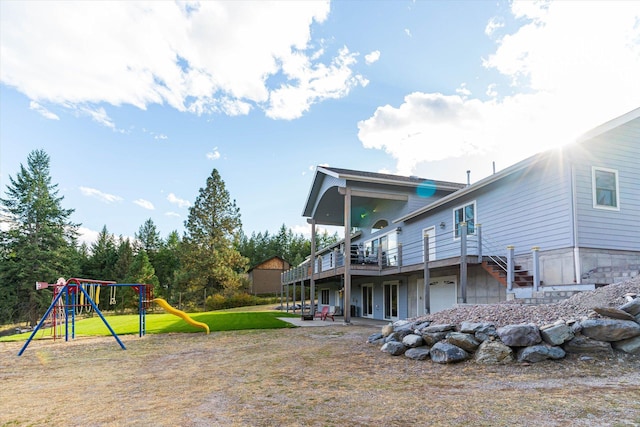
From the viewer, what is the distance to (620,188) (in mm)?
10734

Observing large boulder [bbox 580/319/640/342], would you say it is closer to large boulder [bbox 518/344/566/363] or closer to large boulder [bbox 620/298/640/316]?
large boulder [bbox 620/298/640/316]

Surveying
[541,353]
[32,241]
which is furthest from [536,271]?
[32,241]

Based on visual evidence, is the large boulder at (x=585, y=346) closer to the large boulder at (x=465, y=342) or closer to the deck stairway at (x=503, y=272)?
the large boulder at (x=465, y=342)

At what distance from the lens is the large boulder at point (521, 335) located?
6.29m

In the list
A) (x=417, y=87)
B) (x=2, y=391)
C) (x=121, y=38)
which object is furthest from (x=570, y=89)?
(x=2, y=391)

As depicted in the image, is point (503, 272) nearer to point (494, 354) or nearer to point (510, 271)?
point (510, 271)

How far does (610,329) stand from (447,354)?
2367 mm

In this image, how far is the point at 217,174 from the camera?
43.8 m

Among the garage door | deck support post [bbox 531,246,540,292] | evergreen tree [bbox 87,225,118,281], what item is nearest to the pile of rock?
deck support post [bbox 531,246,540,292]

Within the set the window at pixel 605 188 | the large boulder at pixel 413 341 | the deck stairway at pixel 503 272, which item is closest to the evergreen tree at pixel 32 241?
the deck stairway at pixel 503 272

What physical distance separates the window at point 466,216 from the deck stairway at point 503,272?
1930 millimetres

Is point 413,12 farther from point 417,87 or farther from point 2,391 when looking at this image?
point 2,391

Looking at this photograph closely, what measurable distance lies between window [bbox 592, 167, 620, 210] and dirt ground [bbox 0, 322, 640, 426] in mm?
5859

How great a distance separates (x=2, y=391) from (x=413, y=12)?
14144 mm
